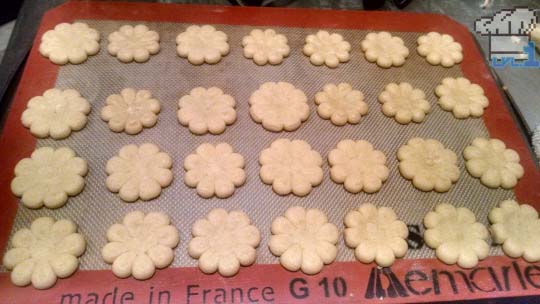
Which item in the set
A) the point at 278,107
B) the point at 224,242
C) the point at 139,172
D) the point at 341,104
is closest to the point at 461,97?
the point at 341,104

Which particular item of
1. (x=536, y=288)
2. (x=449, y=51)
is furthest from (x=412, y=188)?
(x=449, y=51)

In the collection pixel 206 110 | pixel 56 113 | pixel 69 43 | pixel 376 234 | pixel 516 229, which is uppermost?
pixel 69 43

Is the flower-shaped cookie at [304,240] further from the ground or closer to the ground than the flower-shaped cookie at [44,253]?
closer to the ground

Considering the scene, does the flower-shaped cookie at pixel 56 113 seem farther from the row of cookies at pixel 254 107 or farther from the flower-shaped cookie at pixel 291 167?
the flower-shaped cookie at pixel 291 167

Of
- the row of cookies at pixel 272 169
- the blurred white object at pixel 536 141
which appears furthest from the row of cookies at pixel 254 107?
the blurred white object at pixel 536 141

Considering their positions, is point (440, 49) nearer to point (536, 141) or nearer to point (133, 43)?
A: point (536, 141)

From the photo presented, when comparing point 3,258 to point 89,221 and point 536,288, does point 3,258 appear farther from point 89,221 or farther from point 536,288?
point 536,288

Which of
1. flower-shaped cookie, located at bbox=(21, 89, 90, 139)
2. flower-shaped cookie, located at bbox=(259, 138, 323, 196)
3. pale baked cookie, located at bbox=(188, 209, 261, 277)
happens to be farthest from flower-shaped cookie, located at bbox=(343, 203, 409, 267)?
flower-shaped cookie, located at bbox=(21, 89, 90, 139)

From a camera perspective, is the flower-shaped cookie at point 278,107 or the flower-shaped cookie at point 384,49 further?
the flower-shaped cookie at point 384,49
